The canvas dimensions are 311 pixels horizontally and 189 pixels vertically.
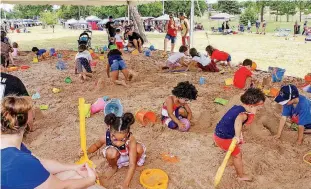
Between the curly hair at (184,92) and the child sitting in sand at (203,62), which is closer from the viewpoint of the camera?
the curly hair at (184,92)

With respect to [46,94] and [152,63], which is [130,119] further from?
[152,63]

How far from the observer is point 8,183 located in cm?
146

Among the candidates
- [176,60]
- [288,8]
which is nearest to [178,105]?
[176,60]

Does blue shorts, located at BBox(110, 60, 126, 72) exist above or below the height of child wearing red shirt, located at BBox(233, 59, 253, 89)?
above

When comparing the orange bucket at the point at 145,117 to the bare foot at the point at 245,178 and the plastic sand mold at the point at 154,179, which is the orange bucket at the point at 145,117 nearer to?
the plastic sand mold at the point at 154,179

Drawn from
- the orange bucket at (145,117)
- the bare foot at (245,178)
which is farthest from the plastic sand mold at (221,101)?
the bare foot at (245,178)

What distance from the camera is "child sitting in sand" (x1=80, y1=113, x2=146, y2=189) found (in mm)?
2791

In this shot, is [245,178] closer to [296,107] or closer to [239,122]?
[239,122]

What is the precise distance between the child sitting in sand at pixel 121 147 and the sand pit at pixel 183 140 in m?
0.11

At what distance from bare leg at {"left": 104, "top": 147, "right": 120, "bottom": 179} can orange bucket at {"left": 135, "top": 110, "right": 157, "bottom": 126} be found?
1.21m

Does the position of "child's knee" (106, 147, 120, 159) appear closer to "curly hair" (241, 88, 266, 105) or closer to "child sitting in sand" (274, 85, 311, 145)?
"curly hair" (241, 88, 266, 105)

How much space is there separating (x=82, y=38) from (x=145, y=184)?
763 centimetres

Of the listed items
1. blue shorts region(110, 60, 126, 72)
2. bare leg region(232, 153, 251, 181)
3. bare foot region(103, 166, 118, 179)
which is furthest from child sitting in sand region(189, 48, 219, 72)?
bare foot region(103, 166, 118, 179)

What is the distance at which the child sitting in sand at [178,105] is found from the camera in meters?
3.78
